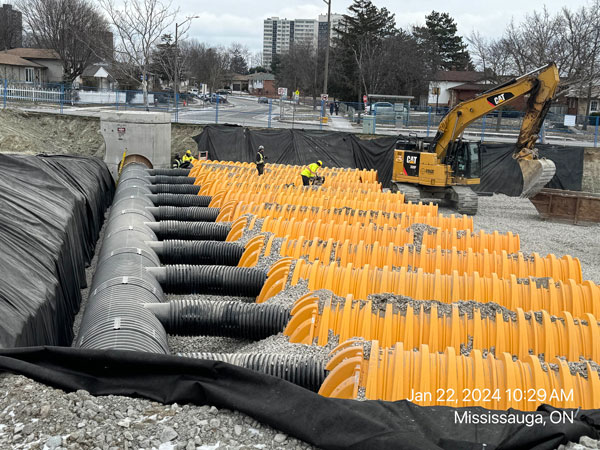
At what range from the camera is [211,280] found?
9164 millimetres

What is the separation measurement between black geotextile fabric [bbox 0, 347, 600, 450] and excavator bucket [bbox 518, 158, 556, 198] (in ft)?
43.3

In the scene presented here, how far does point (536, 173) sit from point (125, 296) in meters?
12.9

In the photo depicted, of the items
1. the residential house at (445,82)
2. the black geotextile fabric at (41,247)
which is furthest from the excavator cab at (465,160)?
the residential house at (445,82)

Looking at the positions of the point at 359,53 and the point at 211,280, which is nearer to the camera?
the point at 211,280

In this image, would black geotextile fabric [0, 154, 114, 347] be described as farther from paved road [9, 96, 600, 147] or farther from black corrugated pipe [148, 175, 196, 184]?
paved road [9, 96, 600, 147]

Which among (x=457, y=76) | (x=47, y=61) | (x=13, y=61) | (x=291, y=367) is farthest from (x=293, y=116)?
(x=47, y=61)

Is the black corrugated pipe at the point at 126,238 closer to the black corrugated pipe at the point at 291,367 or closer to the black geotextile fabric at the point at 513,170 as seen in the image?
the black corrugated pipe at the point at 291,367

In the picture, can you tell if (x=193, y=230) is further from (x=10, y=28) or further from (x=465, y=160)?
(x=10, y=28)

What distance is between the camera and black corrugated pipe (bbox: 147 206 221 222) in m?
13.3

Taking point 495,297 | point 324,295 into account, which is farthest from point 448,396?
point 495,297

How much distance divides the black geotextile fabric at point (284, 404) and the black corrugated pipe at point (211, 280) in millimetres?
4207

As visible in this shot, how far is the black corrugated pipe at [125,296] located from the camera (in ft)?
21.2

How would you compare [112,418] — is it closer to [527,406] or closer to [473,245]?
[527,406]

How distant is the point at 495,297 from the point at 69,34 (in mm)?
56105
